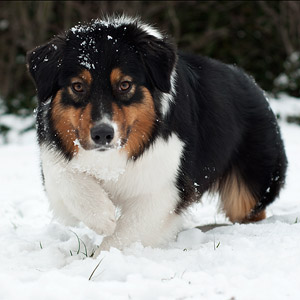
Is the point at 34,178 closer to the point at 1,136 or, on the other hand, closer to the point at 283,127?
the point at 1,136

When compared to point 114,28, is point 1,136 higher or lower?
lower

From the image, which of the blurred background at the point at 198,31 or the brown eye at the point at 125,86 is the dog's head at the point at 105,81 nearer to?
the brown eye at the point at 125,86

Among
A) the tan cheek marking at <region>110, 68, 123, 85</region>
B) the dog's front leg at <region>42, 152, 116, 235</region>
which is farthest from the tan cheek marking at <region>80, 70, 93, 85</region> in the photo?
the dog's front leg at <region>42, 152, 116, 235</region>

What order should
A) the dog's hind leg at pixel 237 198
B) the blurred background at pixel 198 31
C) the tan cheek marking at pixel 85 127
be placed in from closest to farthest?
the tan cheek marking at pixel 85 127, the dog's hind leg at pixel 237 198, the blurred background at pixel 198 31

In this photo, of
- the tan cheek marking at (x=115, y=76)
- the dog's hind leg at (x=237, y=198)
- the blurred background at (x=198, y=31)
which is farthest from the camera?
the blurred background at (x=198, y=31)

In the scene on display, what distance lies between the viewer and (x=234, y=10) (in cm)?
1156

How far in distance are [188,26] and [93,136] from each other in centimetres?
877

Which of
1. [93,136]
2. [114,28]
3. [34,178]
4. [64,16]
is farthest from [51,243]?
[64,16]

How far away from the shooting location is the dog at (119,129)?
143 inches

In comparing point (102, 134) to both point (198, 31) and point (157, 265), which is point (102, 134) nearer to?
point (157, 265)

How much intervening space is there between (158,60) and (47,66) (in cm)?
79

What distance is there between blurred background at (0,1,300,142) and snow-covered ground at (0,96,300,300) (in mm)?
6393

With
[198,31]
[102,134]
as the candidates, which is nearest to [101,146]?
[102,134]

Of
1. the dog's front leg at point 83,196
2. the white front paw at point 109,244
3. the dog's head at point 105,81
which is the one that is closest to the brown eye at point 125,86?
the dog's head at point 105,81
